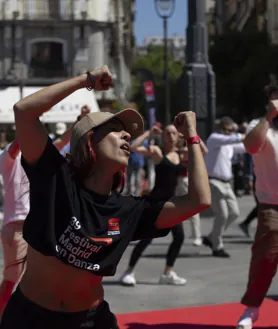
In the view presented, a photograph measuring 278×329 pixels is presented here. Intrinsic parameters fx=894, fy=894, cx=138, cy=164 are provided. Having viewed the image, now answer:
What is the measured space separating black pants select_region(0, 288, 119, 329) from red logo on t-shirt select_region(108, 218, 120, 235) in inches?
13.3

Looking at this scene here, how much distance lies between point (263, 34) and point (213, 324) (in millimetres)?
48537

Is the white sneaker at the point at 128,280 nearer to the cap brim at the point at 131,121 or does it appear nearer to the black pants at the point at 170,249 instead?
the black pants at the point at 170,249

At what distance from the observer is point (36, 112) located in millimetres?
3557

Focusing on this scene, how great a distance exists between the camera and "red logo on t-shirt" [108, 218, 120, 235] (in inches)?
147

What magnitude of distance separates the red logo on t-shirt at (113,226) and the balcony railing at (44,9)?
4679 cm

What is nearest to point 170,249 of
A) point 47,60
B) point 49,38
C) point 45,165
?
point 45,165

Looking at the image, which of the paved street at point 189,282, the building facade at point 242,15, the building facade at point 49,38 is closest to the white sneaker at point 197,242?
the paved street at point 189,282

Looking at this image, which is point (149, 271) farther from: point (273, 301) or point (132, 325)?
point (132, 325)

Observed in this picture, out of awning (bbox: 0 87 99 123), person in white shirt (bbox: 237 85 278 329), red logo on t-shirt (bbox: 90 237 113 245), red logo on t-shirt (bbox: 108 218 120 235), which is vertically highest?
red logo on t-shirt (bbox: 108 218 120 235)

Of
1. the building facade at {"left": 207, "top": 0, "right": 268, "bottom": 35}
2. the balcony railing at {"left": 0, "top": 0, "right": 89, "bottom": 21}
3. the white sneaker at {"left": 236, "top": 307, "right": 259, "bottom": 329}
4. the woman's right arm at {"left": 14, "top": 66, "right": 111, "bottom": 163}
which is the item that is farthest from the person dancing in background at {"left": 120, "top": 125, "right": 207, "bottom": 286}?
the building facade at {"left": 207, "top": 0, "right": 268, "bottom": 35}

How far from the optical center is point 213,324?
723cm

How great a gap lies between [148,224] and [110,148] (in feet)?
1.32

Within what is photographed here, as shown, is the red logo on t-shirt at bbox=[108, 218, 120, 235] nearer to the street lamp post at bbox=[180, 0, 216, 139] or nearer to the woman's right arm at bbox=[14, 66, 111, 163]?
the woman's right arm at bbox=[14, 66, 111, 163]

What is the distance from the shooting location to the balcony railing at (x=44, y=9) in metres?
49.5
